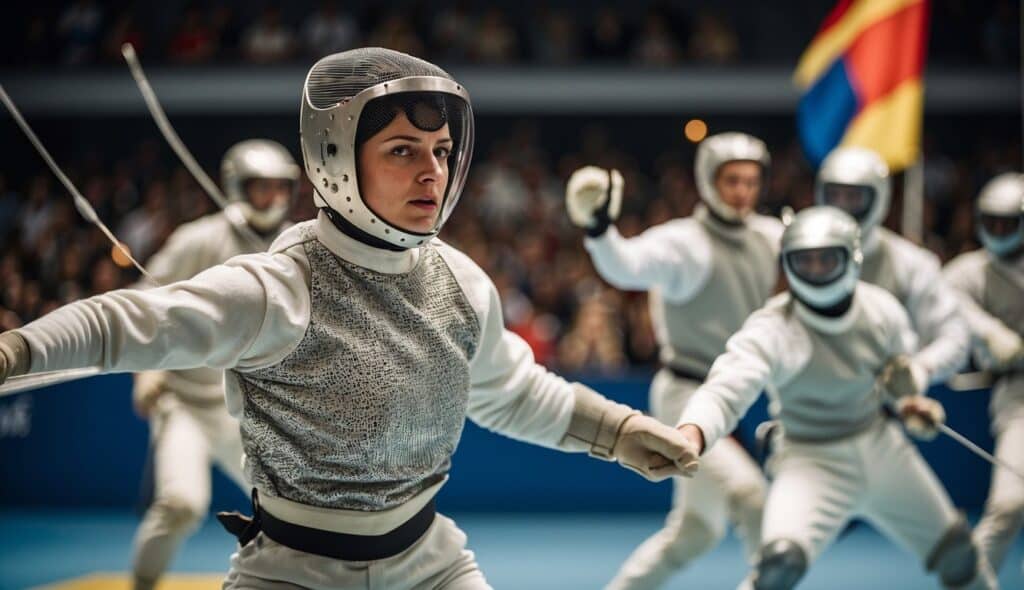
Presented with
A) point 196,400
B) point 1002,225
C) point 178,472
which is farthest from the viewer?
point 1002,225

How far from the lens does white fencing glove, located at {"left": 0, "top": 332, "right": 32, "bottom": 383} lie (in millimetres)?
2109

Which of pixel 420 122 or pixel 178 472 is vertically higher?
pixel 420 122

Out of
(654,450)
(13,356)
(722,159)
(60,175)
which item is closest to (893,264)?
(722,159)

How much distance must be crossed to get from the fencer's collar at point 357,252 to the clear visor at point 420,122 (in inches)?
3.0

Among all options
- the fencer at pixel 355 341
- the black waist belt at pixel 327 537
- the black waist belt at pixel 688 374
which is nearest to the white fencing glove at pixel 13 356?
the fencer at pixel 355 341

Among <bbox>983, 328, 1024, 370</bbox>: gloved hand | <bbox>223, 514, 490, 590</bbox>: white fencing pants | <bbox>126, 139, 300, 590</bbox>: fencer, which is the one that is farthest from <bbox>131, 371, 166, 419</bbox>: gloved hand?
<bbox>983, 328, 1024, 370</bbox>: gloved hand

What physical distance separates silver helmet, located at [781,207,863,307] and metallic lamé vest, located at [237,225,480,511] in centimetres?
198

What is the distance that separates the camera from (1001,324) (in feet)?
19.8

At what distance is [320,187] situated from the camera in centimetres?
280

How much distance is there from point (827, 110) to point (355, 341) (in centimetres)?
537

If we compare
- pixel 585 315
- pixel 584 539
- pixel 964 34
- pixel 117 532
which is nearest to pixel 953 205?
pixel 964 34

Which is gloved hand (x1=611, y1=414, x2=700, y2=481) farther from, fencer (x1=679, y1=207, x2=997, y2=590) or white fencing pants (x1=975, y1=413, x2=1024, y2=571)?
white fencing pants (x1=975, y1=413, x2=1024, y2=571)

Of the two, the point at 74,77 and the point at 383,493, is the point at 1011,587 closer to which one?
the point at 383,493

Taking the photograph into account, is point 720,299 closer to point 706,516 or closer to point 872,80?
point 706,516
